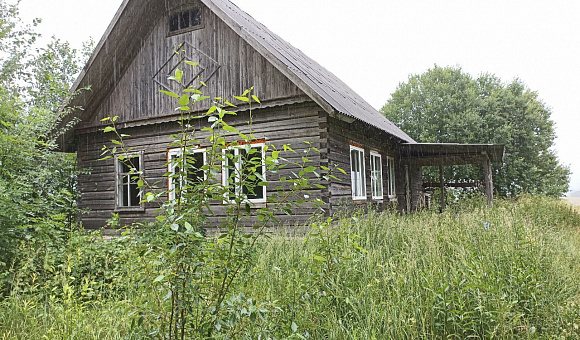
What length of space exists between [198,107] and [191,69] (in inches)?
40.8

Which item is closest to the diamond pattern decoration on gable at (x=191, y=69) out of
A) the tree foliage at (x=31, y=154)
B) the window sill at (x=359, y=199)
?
the tree foliage at (x=31, y=154)

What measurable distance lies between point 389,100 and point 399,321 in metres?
31.8

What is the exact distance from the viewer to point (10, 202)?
5043 mm

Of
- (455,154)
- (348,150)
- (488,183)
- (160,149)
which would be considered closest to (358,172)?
(348,150)

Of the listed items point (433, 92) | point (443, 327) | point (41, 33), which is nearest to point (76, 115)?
point (443, 327)

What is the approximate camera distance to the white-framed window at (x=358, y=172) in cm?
1109

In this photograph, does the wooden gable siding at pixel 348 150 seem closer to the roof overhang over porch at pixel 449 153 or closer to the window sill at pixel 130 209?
the roof overhang over porch at pixel 449 153

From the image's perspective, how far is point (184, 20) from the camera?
10.8m

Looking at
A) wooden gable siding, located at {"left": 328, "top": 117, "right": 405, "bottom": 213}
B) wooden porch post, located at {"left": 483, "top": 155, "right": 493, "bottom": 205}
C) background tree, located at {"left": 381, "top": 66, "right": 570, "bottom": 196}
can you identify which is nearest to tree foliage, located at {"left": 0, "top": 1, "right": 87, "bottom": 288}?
wooden gable siding, located at {"left": 328, "top": 117, "right": 405, "bottom": 213}

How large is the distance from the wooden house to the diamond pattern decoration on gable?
31 millimetres

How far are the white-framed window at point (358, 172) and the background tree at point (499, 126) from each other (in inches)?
716

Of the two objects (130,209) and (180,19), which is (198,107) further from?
(130,209)

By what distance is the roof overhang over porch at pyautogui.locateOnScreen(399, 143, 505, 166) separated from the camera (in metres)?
13.8

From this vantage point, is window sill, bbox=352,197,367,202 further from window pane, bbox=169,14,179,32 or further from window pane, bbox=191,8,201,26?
window pane, bbox=169,14,179,32
